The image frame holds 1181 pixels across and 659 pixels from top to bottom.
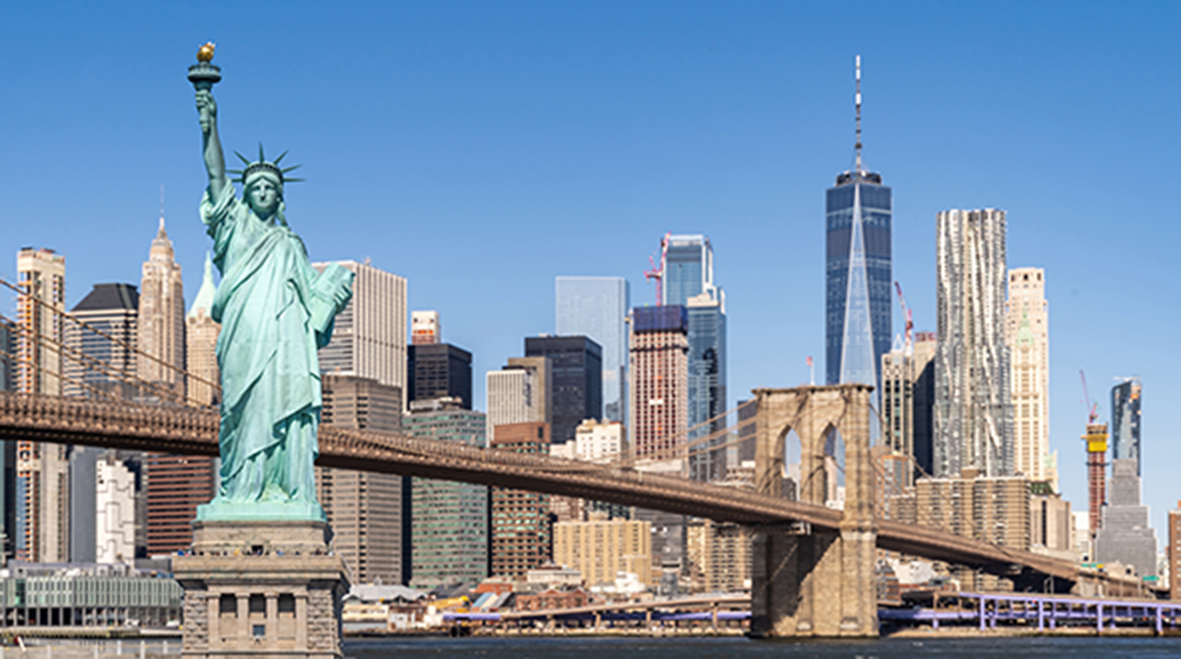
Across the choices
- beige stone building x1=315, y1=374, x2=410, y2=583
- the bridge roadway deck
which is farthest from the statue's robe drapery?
beige stone building x1=315, y1=374, x2=410, y2=583

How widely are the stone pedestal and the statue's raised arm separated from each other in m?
6.34

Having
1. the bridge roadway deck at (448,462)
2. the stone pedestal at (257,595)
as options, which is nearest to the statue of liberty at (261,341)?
the stone pedestal at (257,595)

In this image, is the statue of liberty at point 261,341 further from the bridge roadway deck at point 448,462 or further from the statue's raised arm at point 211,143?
the bridge roadway deck at point 448,462

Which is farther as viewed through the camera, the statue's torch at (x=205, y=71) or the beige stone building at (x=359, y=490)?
the beige stone building at (x=359, y=490)

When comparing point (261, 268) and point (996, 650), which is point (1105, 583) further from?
point (261, 268)

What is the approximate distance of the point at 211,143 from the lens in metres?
36.2

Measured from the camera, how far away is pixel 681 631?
114m

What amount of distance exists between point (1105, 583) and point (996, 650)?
4516cm

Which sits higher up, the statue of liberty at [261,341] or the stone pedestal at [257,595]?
the statue of liberty at [261,341]

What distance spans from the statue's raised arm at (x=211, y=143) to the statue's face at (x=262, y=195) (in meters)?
0.55

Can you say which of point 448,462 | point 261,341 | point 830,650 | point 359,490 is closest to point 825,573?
point 830,650

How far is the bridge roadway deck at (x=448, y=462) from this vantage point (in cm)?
4853

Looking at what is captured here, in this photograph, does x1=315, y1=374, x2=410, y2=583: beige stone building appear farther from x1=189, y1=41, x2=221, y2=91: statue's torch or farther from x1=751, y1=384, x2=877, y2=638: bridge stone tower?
x1=189, y1=41, x2=221, y2=91: statue's torch

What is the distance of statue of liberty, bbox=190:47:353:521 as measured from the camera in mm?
35906
